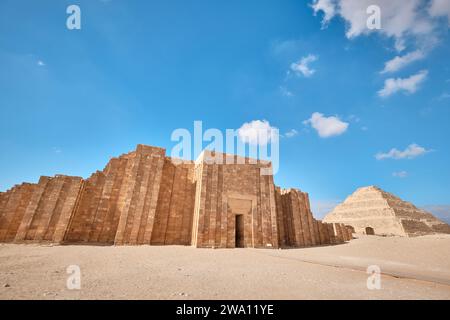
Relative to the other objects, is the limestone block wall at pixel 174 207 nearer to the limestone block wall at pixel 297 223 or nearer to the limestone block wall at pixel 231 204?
the limestone block wall at pixel 231 204

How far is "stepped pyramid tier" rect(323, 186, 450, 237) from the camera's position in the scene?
5341 centimetres

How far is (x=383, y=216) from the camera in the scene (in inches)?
2283

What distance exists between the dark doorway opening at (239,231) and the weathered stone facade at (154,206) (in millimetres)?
30

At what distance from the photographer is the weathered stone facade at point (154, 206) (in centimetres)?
1309

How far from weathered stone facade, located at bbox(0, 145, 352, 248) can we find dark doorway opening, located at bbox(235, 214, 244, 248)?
30 millimetres

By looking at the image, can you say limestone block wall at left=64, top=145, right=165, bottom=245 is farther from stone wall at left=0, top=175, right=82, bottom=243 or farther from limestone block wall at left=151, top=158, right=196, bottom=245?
limestone block wall at left=151, top=158, right=196, bottom=245

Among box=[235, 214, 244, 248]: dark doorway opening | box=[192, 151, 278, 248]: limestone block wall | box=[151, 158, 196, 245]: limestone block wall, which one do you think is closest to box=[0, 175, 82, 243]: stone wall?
box=[151, 158, 196, 245]: limestone block wall

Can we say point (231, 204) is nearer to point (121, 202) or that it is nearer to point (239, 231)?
point (239, 231)

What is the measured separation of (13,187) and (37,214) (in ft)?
9.90

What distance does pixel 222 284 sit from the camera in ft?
15.1

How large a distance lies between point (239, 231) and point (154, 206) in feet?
23.4

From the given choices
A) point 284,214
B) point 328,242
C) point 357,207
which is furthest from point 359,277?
point 357,207

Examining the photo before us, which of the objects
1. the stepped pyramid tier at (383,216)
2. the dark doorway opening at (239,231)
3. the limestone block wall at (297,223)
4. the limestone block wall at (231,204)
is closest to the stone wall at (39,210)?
the limestone block wall at (231,204)

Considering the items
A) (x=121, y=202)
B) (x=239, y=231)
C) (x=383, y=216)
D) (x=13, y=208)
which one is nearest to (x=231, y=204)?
(x=239, y=231)
